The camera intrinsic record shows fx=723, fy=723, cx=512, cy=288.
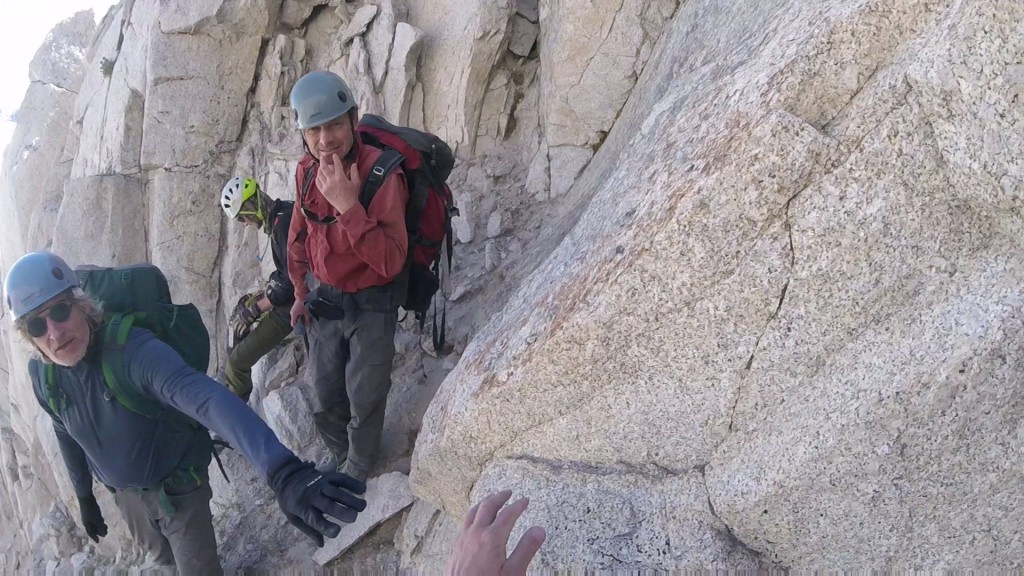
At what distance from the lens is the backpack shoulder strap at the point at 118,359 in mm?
4594

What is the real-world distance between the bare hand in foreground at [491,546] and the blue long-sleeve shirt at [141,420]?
44.5 inches

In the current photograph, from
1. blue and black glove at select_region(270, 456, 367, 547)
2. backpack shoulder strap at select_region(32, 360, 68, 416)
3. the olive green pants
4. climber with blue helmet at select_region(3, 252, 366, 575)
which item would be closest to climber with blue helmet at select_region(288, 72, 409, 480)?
climber with blue helmet at select_region(3, 252, 366, 575)

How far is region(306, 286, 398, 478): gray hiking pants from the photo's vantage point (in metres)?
5.95

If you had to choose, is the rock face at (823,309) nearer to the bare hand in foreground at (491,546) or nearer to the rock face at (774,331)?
the rock face at (774,331)

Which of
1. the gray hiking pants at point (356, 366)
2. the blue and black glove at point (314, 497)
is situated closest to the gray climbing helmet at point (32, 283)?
the gray hiking pants at point (356, 366)

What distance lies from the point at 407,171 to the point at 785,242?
10.4 feet

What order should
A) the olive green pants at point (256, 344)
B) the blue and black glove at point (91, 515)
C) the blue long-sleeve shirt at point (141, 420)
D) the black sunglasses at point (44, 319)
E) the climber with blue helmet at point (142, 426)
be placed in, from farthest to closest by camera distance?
the olive green pants at point (256, 344) → the blue and black glove at point (91, 515) → the black sunglasses at point (44, 319) → the blue long-sleeve shirt at point (141, 420) → the climber with blue helmet at point (142, 426)

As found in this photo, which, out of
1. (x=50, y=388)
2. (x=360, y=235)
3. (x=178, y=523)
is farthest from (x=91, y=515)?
(x=360, y=235)

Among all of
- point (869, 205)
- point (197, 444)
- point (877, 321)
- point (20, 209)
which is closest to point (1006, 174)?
point (869, 205)

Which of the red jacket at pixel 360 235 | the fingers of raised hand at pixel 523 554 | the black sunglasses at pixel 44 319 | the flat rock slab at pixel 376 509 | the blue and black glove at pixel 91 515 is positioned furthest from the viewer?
the flat rock slab at pixel 376 509

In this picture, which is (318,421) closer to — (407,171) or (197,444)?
(197,444)

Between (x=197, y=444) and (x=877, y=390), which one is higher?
(x=877, y=390)

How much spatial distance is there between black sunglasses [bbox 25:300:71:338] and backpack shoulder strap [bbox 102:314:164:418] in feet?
0.83

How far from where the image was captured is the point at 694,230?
12.7 feet
